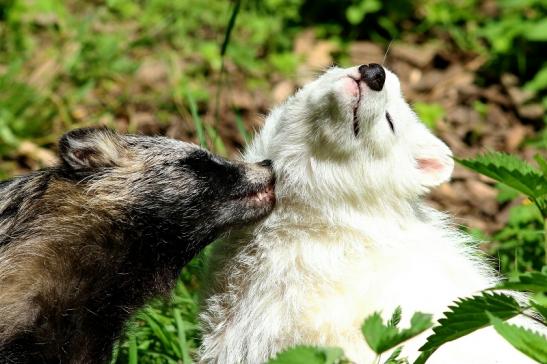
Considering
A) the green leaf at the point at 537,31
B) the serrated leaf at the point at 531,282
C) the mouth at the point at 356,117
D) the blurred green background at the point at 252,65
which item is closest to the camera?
the serrated leaf at the point at 531,282

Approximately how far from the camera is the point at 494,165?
3.50m

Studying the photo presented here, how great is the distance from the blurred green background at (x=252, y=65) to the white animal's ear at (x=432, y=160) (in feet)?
8.27

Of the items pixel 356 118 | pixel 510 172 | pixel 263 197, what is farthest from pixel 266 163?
pixel 510 172

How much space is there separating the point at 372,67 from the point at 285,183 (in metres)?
0.74

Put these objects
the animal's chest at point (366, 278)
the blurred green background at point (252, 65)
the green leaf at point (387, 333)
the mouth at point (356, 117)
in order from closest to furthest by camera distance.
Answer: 1. the green leaf at point (387, 333)
2. the animal's chest at point (366, 278)
3. the mouth at point (356, 117)
4. the blurred green background at point (252, 65)

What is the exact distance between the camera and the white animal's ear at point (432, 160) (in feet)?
16.3

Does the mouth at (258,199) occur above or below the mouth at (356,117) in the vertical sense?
below

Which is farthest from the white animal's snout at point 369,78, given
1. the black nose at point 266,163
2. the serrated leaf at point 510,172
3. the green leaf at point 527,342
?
the green leaf at point 527,342

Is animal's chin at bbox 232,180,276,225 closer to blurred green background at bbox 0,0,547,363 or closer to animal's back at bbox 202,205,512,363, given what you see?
animal's back at bbox 202,205,512,363

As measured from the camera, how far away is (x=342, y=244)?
15.3ft

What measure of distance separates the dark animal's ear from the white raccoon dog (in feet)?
2.48

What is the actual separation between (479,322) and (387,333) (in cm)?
39

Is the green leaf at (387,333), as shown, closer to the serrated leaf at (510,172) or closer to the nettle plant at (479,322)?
the nettle plant at (479,322)

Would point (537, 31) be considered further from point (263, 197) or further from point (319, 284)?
point (319, 284)
